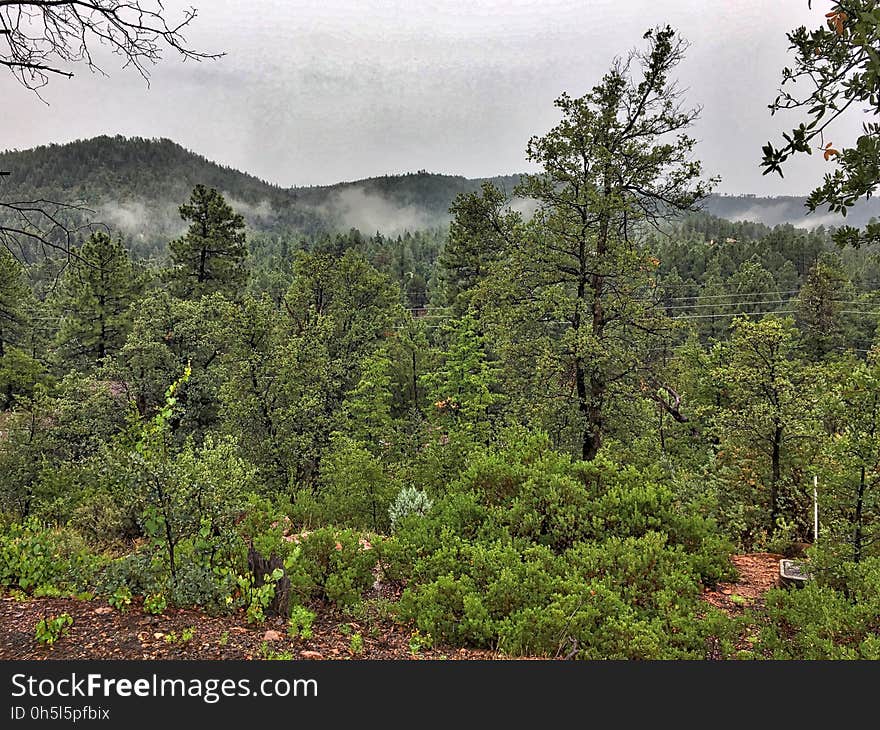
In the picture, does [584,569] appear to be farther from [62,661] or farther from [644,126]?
[644,126]

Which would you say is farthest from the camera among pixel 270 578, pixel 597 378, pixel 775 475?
pixel 597 378

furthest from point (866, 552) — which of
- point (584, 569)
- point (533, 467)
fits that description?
point (533, 467)

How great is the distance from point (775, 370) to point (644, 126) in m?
6.48

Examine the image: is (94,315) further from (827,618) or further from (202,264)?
(827,618)

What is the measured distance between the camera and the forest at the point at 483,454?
16.3 feet

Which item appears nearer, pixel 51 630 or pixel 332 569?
pixel 51 630

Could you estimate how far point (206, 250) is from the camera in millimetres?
26297

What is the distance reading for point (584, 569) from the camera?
580cm

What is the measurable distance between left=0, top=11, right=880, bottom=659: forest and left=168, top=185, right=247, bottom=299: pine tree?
0.53 ft

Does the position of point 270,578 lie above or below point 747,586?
above

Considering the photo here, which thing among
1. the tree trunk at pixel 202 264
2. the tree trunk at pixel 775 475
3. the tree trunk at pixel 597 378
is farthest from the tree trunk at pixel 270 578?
the tree trunk at pixel 202 264

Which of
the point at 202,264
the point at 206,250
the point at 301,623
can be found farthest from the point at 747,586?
the point at 206,250

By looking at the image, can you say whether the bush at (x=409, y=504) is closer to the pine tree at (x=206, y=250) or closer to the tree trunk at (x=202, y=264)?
the pine tree at (x=206, y=250)

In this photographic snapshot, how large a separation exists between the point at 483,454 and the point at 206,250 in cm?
2247
